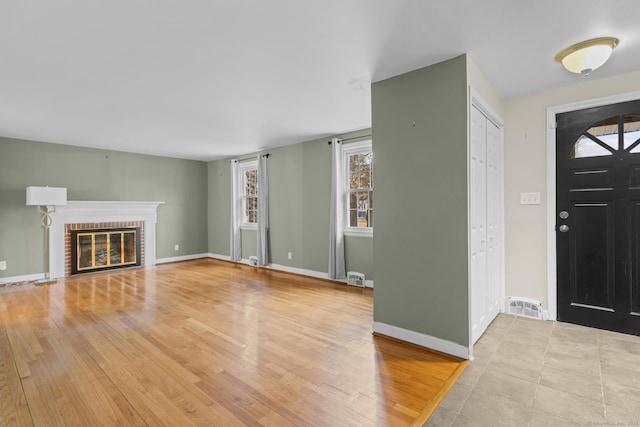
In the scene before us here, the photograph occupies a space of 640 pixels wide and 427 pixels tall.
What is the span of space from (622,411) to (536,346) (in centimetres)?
84

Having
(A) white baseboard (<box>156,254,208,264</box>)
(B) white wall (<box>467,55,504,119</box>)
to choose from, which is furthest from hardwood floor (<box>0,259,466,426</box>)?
(A) white baseboard (<box>156,254,208,264</box>)

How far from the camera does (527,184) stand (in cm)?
331

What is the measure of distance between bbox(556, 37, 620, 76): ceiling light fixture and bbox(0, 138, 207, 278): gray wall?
724cm

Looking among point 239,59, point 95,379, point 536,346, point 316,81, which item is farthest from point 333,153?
point 95,379

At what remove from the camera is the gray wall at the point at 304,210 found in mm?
5133

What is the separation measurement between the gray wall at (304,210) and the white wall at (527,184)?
6.58 ft

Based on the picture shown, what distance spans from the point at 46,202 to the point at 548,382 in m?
6.98

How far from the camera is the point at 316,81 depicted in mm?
3049

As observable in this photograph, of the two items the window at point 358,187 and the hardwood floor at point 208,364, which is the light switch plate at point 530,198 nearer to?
the hardwood floor at point 208,364

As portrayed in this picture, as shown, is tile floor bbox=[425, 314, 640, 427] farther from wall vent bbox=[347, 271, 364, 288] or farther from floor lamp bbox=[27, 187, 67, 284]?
floor lamp bbox=[27, 187, 67, 284]

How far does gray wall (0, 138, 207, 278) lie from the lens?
17.1 feet

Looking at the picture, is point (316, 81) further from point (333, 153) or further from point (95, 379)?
point (95, 379)

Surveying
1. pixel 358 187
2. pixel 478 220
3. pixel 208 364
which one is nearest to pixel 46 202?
pixel 208 364

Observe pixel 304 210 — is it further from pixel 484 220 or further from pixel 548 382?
pixel 548 382
